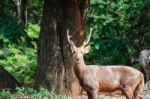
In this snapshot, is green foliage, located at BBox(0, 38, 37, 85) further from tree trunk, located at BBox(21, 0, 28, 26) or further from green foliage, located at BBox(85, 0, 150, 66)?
tree trunk, located at BBox(21, 0, 28, 26)

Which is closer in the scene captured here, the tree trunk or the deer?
the deer

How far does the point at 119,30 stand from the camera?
58.0 ft

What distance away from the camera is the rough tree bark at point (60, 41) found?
12.9 meters

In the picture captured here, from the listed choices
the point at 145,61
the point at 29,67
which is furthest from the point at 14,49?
the point at 145,61

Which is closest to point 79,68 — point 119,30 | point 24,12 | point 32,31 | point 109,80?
point 109,80

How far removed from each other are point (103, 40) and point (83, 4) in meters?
4.85

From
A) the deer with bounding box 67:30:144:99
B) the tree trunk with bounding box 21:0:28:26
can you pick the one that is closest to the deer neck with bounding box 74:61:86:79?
the deer with bounding box 67:30:144:99

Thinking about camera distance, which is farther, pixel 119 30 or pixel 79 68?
pixel 119 30

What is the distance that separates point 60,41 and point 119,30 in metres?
5.04

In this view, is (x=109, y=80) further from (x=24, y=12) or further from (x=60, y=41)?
(x=24, y=12)

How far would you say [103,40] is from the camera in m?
17.7

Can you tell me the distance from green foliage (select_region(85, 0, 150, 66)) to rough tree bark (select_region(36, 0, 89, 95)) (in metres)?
4.33

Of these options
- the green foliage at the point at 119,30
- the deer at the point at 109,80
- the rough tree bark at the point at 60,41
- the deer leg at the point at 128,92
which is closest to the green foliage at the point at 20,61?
the green foliage at the point at 119,30

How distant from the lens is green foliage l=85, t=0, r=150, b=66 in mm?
17141
